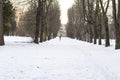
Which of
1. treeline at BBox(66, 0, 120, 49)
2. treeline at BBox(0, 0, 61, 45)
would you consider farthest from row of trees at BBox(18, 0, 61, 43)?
treeline at BBox(66, 0, 120, 49)

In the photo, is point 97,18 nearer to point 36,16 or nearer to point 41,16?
point 41,16

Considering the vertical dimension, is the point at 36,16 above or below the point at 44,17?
below

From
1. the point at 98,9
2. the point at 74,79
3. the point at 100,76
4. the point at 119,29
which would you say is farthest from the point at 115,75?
the point at 98,9

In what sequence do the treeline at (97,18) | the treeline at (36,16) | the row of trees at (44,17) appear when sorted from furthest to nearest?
the row of trees at (44,17)
the treeline at (36,16)
the treeline at (97,18)

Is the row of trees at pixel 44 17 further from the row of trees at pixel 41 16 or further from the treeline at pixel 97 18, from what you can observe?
the treeline at pixel 97 18

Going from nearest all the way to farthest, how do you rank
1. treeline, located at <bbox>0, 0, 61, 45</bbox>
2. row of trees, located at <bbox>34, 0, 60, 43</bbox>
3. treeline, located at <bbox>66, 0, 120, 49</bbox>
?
1. treeline, located at <bbox>66, 0, 120, 49</bbox>
2. treeline, located at <bbox>0, 0, 61, 45</bbox>
3. row of trees, located at <bbox>34, 0, 60, 43</bbox>

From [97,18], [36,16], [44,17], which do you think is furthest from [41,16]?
[97,18]

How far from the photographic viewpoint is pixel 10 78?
8.30 m

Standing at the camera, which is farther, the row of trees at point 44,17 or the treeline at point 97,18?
the row of trees at point 44,17

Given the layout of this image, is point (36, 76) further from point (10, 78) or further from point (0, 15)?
point (0, 15)

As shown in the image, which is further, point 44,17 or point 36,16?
point 44,17

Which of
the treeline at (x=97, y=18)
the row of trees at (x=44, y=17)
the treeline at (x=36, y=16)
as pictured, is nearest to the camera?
the treeline at (x=97, y=18)

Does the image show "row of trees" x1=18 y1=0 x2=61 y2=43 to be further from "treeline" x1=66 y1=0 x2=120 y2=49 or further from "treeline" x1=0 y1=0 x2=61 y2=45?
"treeline" x1=66 y1=0 x2=120 y2=49

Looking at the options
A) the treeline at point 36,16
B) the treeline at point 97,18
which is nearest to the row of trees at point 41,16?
the treeline at point 36,16
